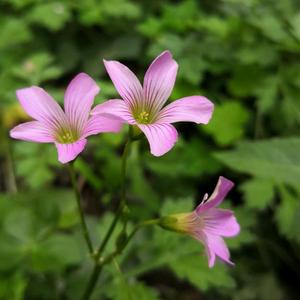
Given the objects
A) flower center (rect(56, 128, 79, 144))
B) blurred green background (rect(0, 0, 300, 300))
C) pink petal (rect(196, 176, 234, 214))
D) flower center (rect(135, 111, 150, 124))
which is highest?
flower center (rect(135, 111, 150, 124))

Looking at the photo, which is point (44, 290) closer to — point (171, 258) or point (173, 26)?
point (171, 258)

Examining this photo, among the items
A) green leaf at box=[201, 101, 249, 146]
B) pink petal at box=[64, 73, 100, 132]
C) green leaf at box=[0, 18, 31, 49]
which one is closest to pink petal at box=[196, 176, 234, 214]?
pink petal at box=[64, 73, 100, 132]

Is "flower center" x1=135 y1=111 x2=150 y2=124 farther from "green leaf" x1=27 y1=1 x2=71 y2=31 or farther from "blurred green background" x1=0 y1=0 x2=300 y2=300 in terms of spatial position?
"green leaf" x1=27 y1=1 x2=71 y2=31

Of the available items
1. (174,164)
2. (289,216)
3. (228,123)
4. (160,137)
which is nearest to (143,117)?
(160,137)

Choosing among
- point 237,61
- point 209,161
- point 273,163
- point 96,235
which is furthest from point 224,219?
point 237,61

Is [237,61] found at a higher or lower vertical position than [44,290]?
higher

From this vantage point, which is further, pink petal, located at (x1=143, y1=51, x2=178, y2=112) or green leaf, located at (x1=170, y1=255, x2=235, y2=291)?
green leaf, located at (x1=170, y1=255, x2=235, y2=291)
